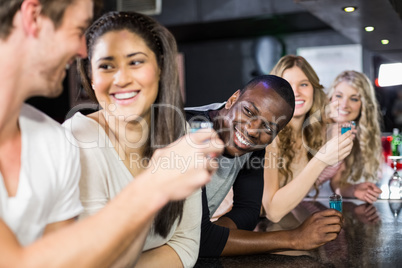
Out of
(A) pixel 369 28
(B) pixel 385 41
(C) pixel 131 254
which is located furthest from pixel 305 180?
(B) pixel 385 41

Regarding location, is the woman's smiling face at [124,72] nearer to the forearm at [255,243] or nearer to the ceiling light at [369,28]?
the forearm at [255,243]

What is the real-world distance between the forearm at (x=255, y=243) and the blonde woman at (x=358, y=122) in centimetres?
137

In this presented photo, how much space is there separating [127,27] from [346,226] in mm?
1191

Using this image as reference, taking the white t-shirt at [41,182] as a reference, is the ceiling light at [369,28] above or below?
above

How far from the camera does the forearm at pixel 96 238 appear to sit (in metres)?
0.72

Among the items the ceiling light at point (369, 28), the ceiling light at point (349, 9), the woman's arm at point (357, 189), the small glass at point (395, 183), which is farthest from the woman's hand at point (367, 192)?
the ceiling light at point (369, 28)

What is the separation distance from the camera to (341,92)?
2.94m

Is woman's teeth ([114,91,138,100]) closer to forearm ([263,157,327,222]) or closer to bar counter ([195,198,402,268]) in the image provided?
bar counter ([195,198,402,268])

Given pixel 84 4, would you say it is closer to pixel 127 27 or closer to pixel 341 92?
pixel 127 27

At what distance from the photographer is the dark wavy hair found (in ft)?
3.78

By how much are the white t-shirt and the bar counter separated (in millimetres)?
556

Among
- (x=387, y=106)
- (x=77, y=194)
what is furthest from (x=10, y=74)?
(x=387, y=106)

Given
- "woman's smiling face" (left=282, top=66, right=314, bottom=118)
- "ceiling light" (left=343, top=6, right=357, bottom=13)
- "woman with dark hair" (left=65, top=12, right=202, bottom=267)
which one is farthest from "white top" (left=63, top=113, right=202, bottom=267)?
"ceiling light" (left=343, top=6, right=357, bottom=13)

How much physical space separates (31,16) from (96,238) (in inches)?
15.3
